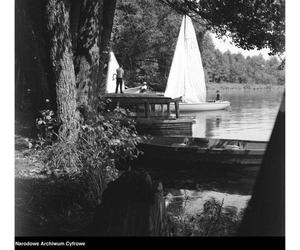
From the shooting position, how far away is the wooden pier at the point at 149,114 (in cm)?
1001

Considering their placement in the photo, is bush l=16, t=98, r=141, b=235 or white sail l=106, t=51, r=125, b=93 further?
white sail l=106, t=51, r=125, b=93

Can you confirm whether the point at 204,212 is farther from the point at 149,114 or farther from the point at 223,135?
the point at 223,135

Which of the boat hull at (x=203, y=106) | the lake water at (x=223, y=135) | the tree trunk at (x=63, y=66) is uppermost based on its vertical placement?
the tree trunk at (x=63, y=66)

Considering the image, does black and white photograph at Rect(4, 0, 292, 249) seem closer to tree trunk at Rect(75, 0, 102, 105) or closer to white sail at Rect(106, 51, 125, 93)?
tree trunk at Rect(75, 0, 102, 105)

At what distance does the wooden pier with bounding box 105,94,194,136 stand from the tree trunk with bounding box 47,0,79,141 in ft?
9.61

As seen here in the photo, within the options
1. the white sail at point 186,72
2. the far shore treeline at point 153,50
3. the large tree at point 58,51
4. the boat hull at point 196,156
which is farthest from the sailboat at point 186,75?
the large tree at point 58,51

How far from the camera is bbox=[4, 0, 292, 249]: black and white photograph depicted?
9.62 feet

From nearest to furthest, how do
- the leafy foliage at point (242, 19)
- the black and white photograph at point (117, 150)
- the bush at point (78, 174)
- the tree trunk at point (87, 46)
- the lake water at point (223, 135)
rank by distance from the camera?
the black and white photograph at point (117, 150), the bush at point (78, 174), the lake water at point (223, 135), the tree trunk at point (87, 46), the leafy foliage at point (242, 19)

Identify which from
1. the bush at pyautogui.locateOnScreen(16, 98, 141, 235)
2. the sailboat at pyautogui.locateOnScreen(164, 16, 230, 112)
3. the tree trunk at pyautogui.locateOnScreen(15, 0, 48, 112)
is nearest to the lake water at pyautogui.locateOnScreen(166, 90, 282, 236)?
the bush at pyautogui.locateOnScreen(16, 98, 141, 235)

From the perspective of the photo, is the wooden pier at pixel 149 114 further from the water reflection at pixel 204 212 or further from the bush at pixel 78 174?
the bush at pixel 78 174

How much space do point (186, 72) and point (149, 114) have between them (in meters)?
10.8

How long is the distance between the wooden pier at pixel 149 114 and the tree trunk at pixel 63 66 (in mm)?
2928
